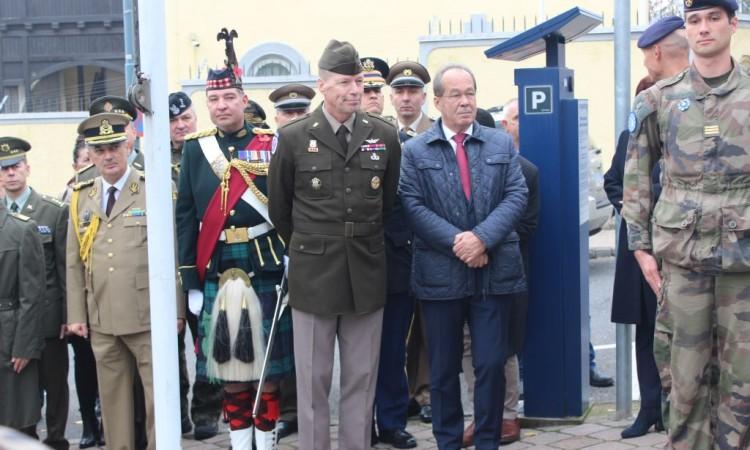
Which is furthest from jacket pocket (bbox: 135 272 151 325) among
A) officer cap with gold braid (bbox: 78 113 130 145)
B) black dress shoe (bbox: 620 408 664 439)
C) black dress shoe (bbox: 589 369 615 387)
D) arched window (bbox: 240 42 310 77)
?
arched window (bbox: 240 42 310 77)

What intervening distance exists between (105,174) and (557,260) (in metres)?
2.59

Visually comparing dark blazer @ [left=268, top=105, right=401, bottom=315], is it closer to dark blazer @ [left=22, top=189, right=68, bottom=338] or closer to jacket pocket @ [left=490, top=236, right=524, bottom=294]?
jacket pocket @ [left=490, top=236, right=524, bottom=294]

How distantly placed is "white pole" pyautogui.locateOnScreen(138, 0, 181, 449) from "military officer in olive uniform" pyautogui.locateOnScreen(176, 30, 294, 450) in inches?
50.0

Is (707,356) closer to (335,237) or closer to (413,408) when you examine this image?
(335,237)

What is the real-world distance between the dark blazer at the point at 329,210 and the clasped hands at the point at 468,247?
41 cm

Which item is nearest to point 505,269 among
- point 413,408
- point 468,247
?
point 468,247

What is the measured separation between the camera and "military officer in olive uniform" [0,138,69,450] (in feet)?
22.6

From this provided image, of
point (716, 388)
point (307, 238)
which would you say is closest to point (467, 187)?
point (307, 238)

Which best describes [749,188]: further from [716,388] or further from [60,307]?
[60,307]

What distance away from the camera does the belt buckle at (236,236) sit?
6.09 metres

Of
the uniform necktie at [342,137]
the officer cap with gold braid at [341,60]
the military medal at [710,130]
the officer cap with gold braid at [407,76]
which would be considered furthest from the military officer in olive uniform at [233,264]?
the military medal at [710,130]

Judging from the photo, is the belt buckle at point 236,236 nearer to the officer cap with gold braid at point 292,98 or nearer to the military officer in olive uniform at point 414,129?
the military officer in olive uniform at point 414,129

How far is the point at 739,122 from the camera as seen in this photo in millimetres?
4734

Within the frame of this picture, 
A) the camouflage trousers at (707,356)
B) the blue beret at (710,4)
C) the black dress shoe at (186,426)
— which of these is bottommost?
the black dress shoe at (186,426)
